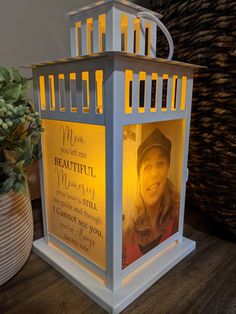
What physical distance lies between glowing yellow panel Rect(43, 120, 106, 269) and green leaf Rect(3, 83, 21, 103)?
11 cm

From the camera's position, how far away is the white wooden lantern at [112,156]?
1.34ft

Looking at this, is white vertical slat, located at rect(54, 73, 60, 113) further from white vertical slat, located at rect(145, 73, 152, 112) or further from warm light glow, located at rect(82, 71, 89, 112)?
white vertical slat, located at rect(145, 73, 152, 112)

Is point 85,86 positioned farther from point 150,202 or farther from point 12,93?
point 150,202

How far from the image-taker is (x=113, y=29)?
39 centimetres

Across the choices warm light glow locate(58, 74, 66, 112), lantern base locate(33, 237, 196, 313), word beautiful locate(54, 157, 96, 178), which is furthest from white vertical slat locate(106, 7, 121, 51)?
lantern base locate(33, 237, 196, 313)

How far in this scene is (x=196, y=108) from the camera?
663 mm

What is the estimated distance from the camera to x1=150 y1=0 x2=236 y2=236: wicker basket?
0.57m

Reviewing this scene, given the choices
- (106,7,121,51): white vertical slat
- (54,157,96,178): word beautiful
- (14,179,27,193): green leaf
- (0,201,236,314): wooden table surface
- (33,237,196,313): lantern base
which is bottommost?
(0,201,236,314): wooden table surface

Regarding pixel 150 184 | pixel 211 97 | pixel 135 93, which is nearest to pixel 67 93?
pixel 135 93

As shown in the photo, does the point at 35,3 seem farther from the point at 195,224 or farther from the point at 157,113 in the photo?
the point at 195,224

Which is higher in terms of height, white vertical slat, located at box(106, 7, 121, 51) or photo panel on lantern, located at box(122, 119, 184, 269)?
white vertical slat, located at box(106, 7, 121, 51)

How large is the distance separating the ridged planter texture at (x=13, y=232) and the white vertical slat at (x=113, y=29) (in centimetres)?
34

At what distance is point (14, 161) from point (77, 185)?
134mm

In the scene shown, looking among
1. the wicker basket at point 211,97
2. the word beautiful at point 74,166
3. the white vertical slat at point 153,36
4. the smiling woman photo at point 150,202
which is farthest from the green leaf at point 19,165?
the wicker basket at point 211,97
